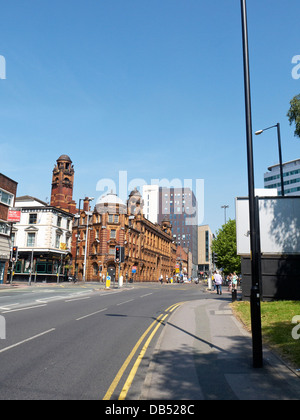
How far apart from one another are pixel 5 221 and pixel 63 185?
37.0 meters

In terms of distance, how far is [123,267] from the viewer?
6494 centimetres

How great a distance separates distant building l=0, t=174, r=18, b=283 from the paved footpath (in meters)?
32.4

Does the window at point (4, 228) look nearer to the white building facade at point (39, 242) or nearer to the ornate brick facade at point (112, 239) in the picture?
the white building facade at point (39, 242)

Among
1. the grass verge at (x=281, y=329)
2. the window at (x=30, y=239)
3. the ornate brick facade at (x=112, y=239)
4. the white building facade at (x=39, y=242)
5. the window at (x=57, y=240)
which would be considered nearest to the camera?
the grass verge at (x=281, y=329)

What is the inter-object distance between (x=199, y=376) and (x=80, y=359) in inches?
115

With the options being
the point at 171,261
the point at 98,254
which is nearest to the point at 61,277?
the point at 98,254

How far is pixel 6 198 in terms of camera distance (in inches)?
1545

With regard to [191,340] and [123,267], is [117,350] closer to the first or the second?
[191,340]

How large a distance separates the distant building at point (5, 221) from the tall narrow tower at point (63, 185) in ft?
112

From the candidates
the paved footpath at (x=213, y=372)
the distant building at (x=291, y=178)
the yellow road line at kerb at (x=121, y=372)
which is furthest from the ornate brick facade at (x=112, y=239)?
the distant building at (x=291, y=178)

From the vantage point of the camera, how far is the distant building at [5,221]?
125 feet

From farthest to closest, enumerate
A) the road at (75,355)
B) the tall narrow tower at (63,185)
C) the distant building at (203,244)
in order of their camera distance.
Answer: the distant building at (203,244) < the tall narrow tower at (63,185) < the road at (75,355)

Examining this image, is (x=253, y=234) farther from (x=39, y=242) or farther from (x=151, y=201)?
(x=151, y=201)

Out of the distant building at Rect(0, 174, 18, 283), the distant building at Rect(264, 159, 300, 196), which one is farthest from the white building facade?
the distant building at Rect(264, 159, 300, 196)
